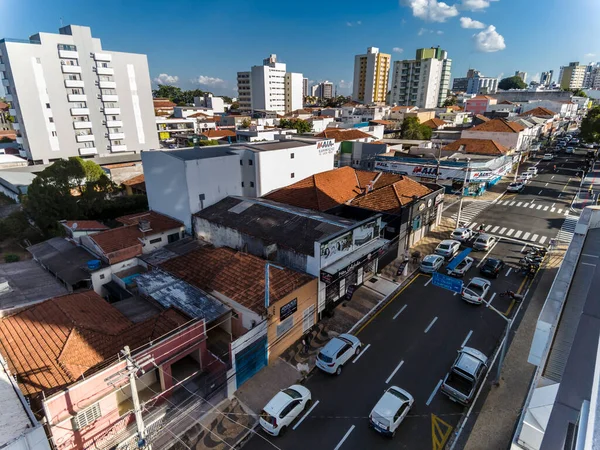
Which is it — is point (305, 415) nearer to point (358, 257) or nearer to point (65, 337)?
point (358, 257)

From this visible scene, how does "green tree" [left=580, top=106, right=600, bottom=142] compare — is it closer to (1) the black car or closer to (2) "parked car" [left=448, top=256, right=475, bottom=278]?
(1) the black car

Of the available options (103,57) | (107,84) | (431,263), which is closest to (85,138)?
(107,84)

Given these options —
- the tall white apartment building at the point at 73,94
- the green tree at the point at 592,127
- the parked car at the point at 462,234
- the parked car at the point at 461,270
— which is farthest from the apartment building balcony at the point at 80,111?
the green tree at the point at 592,127

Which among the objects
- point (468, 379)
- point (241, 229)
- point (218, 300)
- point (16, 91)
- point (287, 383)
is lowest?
point (287, 383)

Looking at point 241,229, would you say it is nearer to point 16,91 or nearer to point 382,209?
point 382,209

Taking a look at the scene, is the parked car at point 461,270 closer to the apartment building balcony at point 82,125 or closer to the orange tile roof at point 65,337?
the orange tile roof at point 65,337

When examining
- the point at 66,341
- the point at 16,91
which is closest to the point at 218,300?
the point at 66,341
